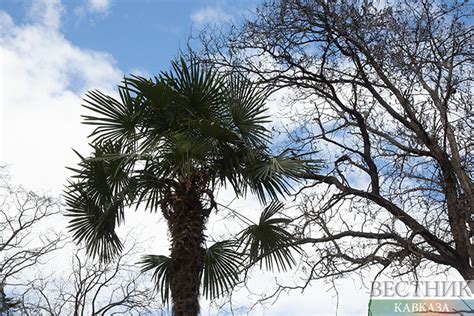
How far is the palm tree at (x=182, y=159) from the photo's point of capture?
735 centimetres

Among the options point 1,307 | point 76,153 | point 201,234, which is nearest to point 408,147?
point 201,234

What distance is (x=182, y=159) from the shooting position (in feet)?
24.4

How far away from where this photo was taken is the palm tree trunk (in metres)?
7.08

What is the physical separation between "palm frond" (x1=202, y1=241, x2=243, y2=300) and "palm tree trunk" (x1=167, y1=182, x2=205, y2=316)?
0.88 m

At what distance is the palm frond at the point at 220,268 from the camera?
8.23 metres

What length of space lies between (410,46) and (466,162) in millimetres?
1842

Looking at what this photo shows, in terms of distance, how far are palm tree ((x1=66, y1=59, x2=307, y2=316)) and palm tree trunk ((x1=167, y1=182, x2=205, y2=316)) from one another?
11 mm

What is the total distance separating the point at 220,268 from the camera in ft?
27.3

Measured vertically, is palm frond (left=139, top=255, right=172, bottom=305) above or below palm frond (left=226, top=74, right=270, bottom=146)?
below

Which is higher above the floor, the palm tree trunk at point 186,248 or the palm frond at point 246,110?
the palm frond at point 246,110

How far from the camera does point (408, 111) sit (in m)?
9.36

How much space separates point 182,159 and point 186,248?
99cm

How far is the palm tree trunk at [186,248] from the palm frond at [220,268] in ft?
2.87

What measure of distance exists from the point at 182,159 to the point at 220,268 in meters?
1.67
